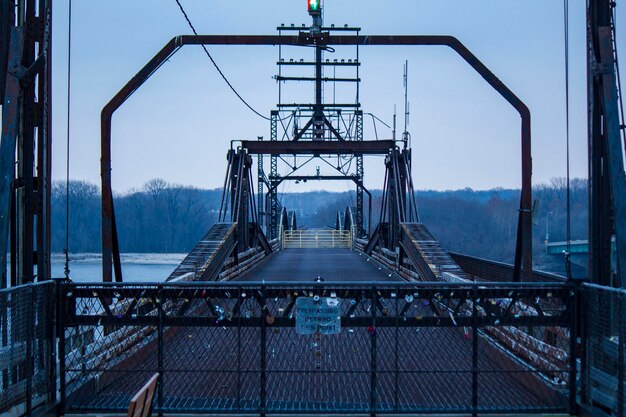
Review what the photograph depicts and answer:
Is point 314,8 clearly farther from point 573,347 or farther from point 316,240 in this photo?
point 316,240

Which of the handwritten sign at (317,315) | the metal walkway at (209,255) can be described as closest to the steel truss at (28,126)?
the handwritten sign at (317,315)

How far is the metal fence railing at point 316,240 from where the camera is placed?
1712 inches

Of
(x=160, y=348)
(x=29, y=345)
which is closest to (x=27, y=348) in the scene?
(x=29, y=345)

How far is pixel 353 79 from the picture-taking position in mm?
36875

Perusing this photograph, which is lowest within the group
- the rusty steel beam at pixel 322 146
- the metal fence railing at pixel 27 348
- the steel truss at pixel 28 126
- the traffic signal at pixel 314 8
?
the metal fence railing at pixel 27 348

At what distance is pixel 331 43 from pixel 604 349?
627 cm

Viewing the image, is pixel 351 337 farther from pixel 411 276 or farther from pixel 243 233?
pixel 243 233

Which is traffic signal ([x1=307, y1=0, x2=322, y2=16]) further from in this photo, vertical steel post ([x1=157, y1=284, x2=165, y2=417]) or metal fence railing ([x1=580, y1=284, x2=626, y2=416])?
metal fence railing ([x1=580, y1=284, x2=626, y2=416])

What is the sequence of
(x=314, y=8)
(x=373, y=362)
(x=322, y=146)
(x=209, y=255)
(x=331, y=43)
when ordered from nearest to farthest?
(x=373, y=362)
(x=331, y=43)
(x=314, y=8)
(x=209, y=255)
(x=322, y=146)

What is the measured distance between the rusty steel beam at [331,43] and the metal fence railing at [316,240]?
106ft

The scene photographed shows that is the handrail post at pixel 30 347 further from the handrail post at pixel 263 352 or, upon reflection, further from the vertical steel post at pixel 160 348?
the handrail post at pixel 263 352

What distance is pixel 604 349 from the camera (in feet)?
19.1

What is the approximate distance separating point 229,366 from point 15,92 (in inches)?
172

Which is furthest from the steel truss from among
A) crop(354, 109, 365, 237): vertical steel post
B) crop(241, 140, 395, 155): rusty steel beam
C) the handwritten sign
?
crop(354, 109, 365, 237): vertical steel post
